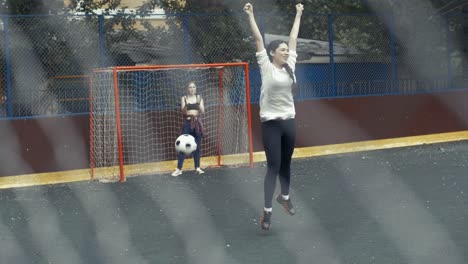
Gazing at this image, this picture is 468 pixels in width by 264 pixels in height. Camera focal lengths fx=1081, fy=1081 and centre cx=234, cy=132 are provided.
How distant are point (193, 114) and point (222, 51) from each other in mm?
2099

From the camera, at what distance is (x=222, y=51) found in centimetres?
1805

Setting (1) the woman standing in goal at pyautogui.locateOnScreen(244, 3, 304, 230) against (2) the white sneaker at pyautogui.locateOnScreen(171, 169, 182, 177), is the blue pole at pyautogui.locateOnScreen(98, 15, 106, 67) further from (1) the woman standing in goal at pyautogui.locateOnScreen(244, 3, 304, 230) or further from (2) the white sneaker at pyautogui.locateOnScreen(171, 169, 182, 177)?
(1) the woman standing in goal at pyautogui.locateOnScreen(244, 3, 304, 230)

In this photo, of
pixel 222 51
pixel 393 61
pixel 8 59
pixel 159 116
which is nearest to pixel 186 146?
pixel 159 116

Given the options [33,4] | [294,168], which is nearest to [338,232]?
[294,168]

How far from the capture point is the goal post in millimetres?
16500

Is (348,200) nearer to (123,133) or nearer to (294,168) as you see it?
(294,168)

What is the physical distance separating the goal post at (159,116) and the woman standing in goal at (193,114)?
1.68 ft

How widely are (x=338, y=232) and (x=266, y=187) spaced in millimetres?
818

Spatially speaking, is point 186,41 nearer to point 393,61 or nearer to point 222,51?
point 222,51

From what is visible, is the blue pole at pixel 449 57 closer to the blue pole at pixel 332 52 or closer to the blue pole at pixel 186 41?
the blue pole at pixel 332 52

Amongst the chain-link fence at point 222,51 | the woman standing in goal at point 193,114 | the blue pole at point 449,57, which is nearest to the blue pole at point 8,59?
the chain-link fence at point 222,51

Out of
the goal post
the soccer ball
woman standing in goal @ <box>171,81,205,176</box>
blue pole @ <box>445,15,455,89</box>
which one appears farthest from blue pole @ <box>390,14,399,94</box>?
the soccer ball

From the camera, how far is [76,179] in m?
15.9

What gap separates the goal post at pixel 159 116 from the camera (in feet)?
54.1
